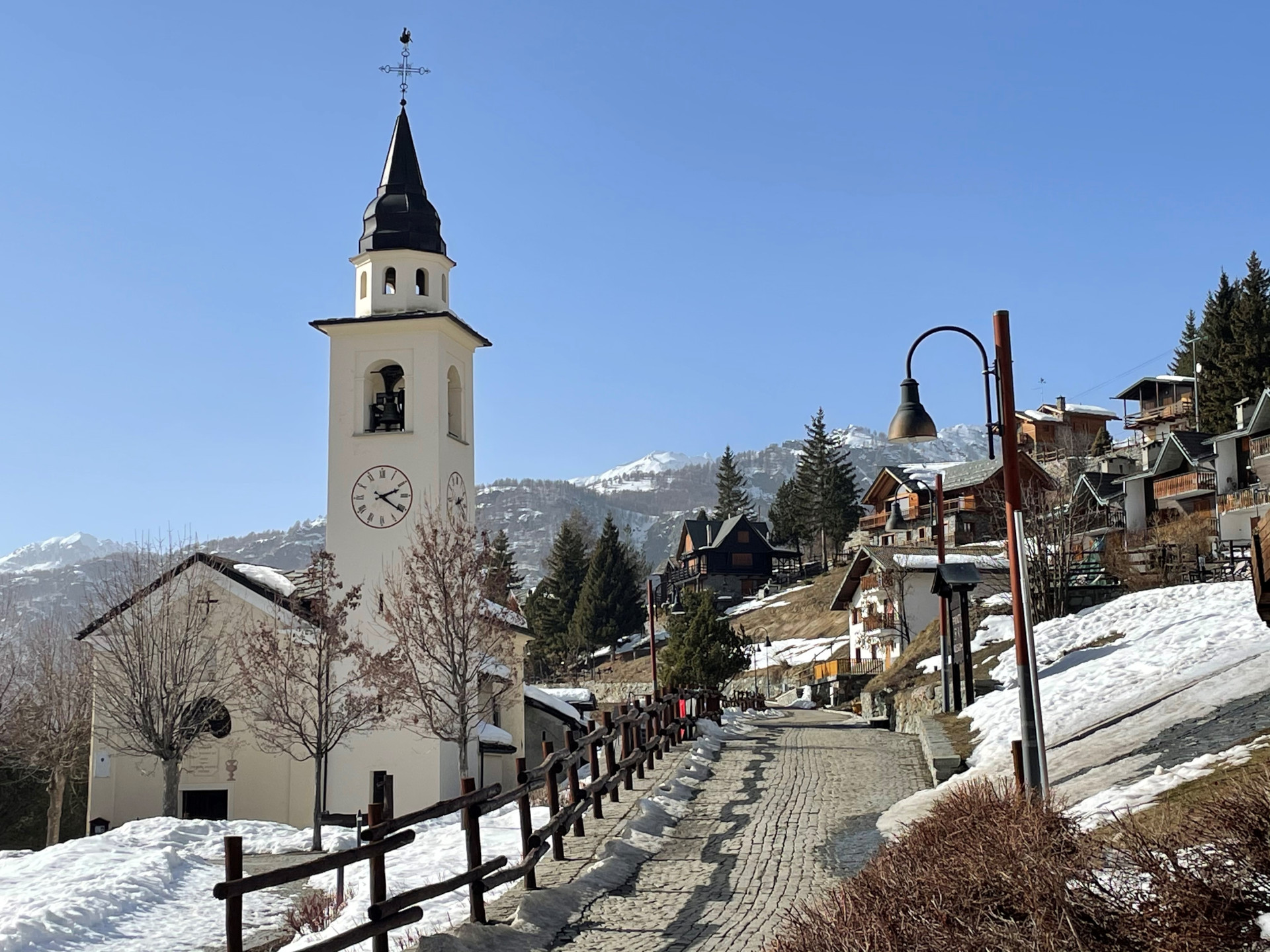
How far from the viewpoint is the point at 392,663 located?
33156 mm

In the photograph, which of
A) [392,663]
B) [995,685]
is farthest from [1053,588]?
[392,663]

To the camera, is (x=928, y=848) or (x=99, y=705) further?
(x=99, y=705)

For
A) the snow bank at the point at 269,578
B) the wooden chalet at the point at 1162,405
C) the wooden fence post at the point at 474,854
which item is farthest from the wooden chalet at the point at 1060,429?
the wooden fence post at the point at 474,854

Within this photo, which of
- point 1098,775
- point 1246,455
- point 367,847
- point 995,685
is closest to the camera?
point 367,847

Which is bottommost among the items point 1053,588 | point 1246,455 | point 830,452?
point 1053,588

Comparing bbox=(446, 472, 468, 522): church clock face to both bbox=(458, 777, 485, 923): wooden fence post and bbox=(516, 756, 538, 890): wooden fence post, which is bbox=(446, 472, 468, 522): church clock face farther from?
bbox=(458, 777, 485, 923): wooden fence post

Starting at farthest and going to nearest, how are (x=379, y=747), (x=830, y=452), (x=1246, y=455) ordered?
(x=830, y=452) → (x=1246, y=455) → (x=379, y=747)

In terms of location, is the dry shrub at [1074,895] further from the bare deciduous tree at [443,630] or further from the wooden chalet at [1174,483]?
the wooden chalet at [1174,483]

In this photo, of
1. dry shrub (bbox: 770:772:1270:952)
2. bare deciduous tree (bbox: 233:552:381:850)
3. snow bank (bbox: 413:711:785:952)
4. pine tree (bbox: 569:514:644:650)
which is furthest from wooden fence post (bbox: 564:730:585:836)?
pine tree (bbox: 569:514:644:650)

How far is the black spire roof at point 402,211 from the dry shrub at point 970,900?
32169 mm

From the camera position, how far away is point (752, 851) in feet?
47.1

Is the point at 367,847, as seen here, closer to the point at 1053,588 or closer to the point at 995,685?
the point at 995,685

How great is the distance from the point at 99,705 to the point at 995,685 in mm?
24525

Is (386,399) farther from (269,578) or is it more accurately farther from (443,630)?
(443,630)
